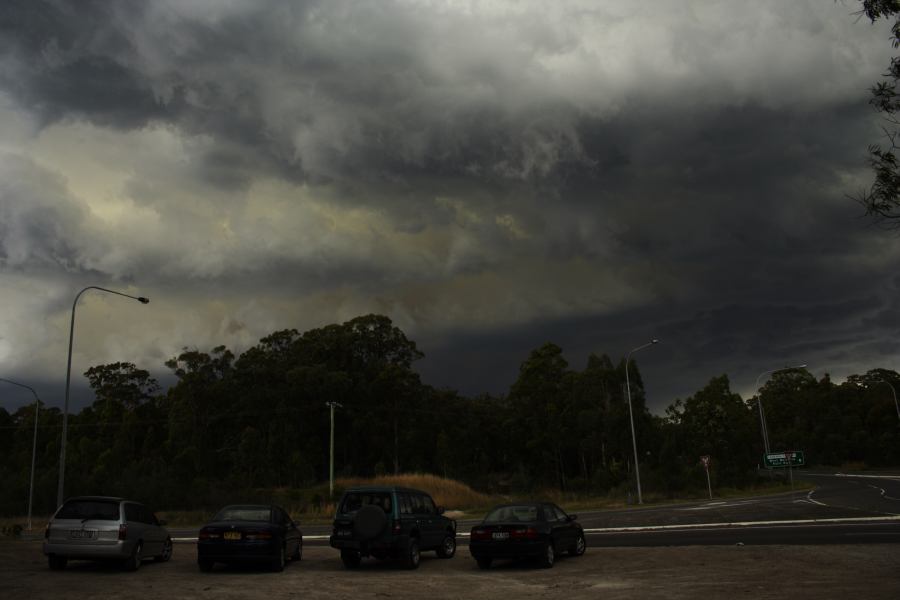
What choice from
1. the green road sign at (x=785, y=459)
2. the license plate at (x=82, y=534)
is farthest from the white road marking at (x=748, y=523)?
the green road sign at (x=785, y=459)

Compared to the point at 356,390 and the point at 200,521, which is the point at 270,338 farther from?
the point at 200,521

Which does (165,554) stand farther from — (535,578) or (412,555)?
(535,578)

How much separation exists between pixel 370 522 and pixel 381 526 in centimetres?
26

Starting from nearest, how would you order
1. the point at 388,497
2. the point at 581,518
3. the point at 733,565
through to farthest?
1. the point at 733,565
2. the point at 388,497
3. the point at 581,518

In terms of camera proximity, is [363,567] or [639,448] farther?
[639,448]

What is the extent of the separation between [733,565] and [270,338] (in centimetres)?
8109

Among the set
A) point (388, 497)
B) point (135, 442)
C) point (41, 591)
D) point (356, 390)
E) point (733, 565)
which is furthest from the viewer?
point (135, 442)

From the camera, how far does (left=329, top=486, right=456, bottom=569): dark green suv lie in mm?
16922

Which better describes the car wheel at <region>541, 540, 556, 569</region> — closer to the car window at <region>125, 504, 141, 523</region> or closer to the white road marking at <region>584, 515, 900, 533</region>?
the car window at <region>125, 504, 141, 523</region>

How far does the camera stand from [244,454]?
7938 centimetres

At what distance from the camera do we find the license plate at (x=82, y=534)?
1630 centimetres

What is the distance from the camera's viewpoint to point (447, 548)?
1998 centimetres

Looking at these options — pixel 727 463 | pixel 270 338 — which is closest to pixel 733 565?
pixel 727 463

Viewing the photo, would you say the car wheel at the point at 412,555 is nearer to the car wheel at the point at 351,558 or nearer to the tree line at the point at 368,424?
the car wheel at the point at 351,558
